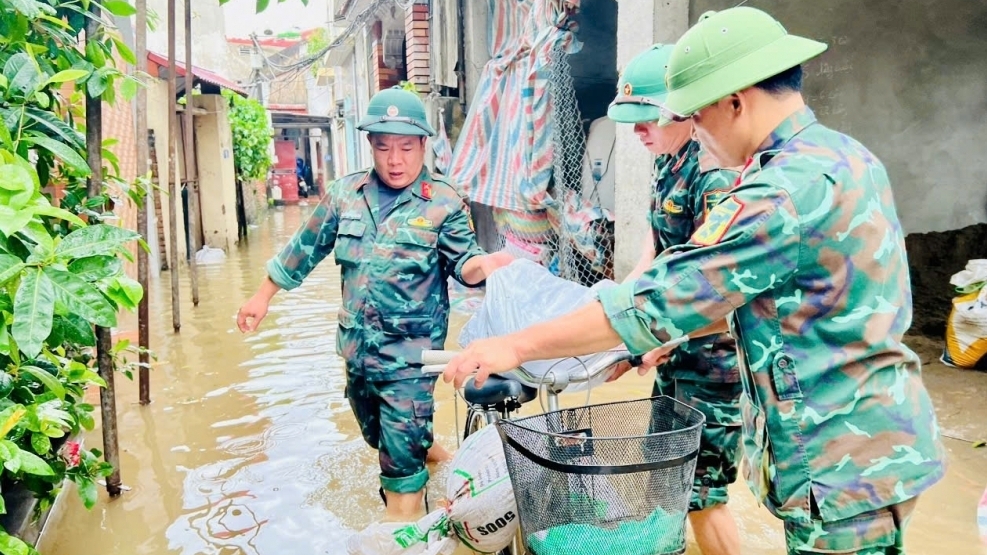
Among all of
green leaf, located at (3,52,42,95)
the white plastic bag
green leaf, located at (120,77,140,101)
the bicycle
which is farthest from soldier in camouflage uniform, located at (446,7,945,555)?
the white plastic bag

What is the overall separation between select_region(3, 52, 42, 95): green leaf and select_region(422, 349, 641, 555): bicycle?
4.99 feet

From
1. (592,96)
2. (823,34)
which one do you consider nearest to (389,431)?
(823,34)

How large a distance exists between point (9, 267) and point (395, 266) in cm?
155

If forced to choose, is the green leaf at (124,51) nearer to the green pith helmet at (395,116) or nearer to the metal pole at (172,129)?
the green pith helmet at (395,116)

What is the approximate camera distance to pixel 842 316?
146 centimetres

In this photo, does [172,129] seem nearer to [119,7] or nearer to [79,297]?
[119,7]

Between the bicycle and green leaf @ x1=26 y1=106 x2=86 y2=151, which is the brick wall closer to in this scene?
green leaf @ x1=26 y1=106 x2=86 y2=151

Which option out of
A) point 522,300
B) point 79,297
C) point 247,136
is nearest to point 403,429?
point 522,300

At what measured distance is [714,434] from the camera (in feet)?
7.88

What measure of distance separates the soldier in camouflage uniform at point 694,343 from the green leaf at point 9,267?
1.69m

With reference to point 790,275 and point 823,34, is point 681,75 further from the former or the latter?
point 823,34

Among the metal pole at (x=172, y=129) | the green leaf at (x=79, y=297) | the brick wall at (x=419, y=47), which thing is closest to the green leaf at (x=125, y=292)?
the green leaf at (x=79, y=297)

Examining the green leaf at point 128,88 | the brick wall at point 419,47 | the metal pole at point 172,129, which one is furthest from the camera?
the brick wall at point 419,47

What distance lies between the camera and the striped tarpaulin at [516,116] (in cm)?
658
